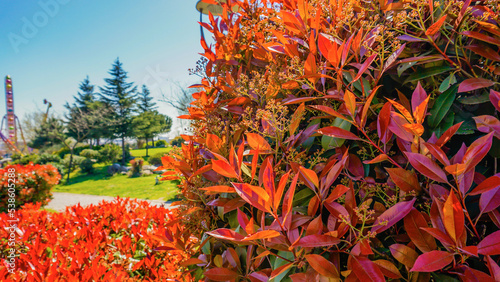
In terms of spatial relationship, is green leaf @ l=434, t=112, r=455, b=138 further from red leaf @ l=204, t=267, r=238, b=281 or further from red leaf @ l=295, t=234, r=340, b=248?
red leaf @ l=204, t=267, r=238, b=281

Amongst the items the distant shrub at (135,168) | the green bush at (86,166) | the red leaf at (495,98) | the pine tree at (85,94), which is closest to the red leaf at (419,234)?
the red leaf at (495,98)

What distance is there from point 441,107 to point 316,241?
0.54 meters

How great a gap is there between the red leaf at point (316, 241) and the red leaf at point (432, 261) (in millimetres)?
173

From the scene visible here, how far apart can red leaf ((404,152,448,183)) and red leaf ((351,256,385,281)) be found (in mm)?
257

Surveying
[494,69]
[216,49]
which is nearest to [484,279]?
[494,69]

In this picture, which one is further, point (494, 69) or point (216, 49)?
point (216, 49)

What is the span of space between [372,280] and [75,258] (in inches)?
83.9

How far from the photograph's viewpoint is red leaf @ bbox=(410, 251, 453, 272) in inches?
21.5

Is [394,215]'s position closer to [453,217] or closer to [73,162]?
[453,217]

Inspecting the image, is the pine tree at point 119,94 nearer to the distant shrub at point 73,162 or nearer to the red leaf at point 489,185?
the distant shrub at point 73,162

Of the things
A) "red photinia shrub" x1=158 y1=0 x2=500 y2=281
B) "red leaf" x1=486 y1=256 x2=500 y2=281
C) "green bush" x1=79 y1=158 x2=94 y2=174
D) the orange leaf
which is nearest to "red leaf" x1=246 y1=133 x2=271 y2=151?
"red photinia shrub" x1=158 y1=0 x2=500 y2=281

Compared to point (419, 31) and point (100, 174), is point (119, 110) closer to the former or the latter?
point (100, 174)

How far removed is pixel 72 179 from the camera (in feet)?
60.9

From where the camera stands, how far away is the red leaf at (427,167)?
0.61 meters
